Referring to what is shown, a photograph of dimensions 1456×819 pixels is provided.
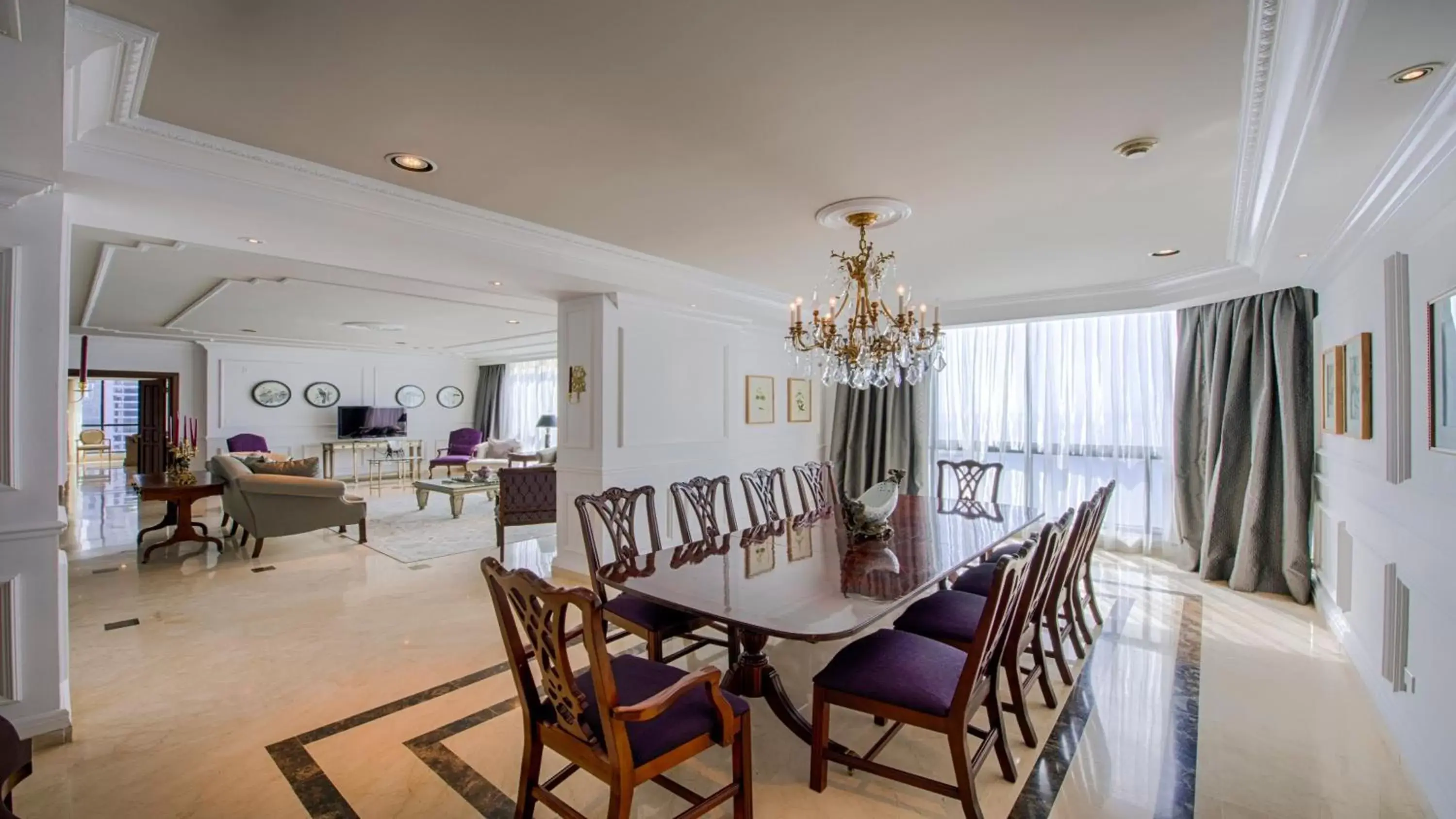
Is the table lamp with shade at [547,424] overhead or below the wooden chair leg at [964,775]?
overhead

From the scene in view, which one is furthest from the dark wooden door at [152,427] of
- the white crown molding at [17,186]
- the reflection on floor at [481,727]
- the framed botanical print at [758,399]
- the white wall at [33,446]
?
the white crown molding at [17,186]

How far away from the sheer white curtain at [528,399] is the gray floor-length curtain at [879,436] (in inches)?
228

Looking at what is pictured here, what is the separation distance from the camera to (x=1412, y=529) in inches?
92.1

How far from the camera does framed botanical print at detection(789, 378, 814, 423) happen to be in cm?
655

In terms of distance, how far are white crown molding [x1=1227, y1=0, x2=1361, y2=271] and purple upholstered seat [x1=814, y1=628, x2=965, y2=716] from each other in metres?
1.93

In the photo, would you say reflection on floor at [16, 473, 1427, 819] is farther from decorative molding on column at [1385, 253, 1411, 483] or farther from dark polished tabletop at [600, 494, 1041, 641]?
decorative molding on column at [1385, 253, 1411, 483]

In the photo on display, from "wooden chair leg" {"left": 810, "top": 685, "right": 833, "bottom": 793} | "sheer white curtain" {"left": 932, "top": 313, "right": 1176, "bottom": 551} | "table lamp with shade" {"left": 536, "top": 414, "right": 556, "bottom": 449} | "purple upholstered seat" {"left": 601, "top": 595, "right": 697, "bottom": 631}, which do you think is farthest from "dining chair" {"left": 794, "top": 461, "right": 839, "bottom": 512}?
"table lamp with shade" {"left": 536, "top": 414, "right": 556, "bottom": 449}

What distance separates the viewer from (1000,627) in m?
1.98

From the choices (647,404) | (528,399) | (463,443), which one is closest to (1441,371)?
(647,404)

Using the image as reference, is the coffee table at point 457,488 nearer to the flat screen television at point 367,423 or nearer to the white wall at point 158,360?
the flat screen television at point 367,423

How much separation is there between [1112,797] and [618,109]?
9.55ft

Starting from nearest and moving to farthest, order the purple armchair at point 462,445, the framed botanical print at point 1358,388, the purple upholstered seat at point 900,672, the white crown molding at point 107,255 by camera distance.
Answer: the purple upholstered seat at point 900,672
the framed botanical print at point 1358,388
the white crown molding at point 107,255
the purple armchair at point 462,445

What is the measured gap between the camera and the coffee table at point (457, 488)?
6.91 meters

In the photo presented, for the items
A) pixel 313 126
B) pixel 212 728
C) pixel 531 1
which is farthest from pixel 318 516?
pixel 531 1
